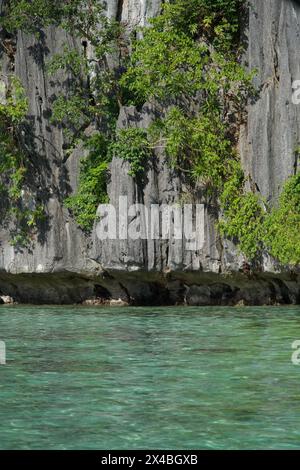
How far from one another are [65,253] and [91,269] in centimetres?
83

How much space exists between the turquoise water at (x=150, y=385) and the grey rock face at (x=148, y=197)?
5.19 meters

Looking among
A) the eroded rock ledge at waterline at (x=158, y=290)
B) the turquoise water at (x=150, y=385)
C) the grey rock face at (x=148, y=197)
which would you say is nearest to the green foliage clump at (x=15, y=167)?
the grey rock face at (x=148, y=197)

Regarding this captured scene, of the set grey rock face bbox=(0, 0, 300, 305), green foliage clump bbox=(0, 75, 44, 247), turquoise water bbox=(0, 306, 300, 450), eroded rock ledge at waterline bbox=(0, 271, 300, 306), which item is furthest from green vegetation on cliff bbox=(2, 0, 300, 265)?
turquoise water bbox=(0, 306, 300, 450)

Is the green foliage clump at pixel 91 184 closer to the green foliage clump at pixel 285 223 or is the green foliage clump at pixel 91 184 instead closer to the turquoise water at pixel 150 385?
the green foliage clump at pixel 285 223

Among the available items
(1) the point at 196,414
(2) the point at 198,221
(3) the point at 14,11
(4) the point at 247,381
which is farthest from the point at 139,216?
(1) the point at 196,414

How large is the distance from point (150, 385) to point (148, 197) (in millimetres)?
13683

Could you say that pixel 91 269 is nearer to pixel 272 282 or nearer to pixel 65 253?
pixel 65 253

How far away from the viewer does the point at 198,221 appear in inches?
1019

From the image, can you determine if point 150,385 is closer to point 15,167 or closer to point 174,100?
point 174,100

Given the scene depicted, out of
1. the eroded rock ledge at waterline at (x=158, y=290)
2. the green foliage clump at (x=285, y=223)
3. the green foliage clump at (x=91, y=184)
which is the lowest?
the eroded rock ledge at waterline at (x=158, y=290)

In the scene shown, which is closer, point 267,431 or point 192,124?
point 267,431

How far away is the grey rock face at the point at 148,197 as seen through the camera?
25.1 m

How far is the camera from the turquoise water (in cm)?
972

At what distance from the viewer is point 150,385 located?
40.5 feet
